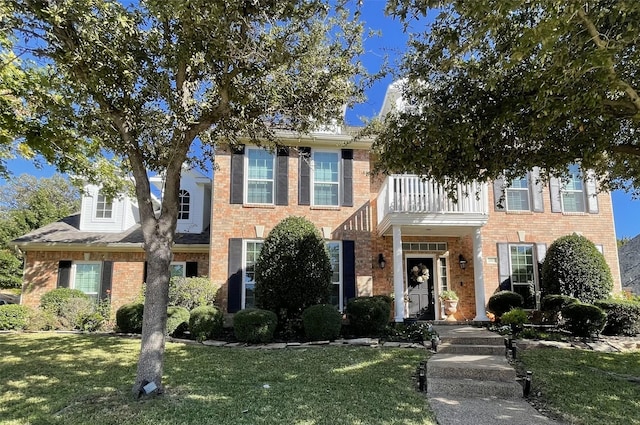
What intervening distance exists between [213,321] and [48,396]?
5.09m

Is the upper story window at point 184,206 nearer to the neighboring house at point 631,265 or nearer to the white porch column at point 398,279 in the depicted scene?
the white porch column at point 398,279

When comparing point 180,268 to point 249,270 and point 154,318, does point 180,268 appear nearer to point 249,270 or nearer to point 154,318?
point 249,270

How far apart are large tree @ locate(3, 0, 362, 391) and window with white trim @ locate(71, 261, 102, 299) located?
8.55 metres

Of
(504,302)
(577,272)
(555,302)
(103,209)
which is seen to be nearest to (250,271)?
(103,209)

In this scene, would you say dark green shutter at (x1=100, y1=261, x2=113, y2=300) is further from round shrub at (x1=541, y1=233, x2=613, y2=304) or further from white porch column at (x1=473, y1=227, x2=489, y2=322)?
round shrub at (x1=541, y1=233, x2=613, y2=304)

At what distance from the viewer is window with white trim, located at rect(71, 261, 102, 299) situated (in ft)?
47.6

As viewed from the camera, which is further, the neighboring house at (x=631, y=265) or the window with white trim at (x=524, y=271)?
the neighboring house at (x=631, y=265)

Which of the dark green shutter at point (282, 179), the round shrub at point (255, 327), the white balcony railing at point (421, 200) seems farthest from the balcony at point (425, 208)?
the round shrub at point (255, 327)

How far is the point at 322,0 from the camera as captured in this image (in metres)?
5.98

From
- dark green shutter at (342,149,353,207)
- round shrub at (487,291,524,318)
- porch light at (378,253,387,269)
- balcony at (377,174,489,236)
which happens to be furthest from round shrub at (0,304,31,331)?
round shrub at (487,291,524,318)

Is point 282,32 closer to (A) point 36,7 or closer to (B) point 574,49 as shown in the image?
(A) point 36,7

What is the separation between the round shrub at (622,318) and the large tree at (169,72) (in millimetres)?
8837

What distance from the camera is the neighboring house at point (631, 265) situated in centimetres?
2191

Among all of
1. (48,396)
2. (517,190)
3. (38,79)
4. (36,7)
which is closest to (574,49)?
(36,7)
